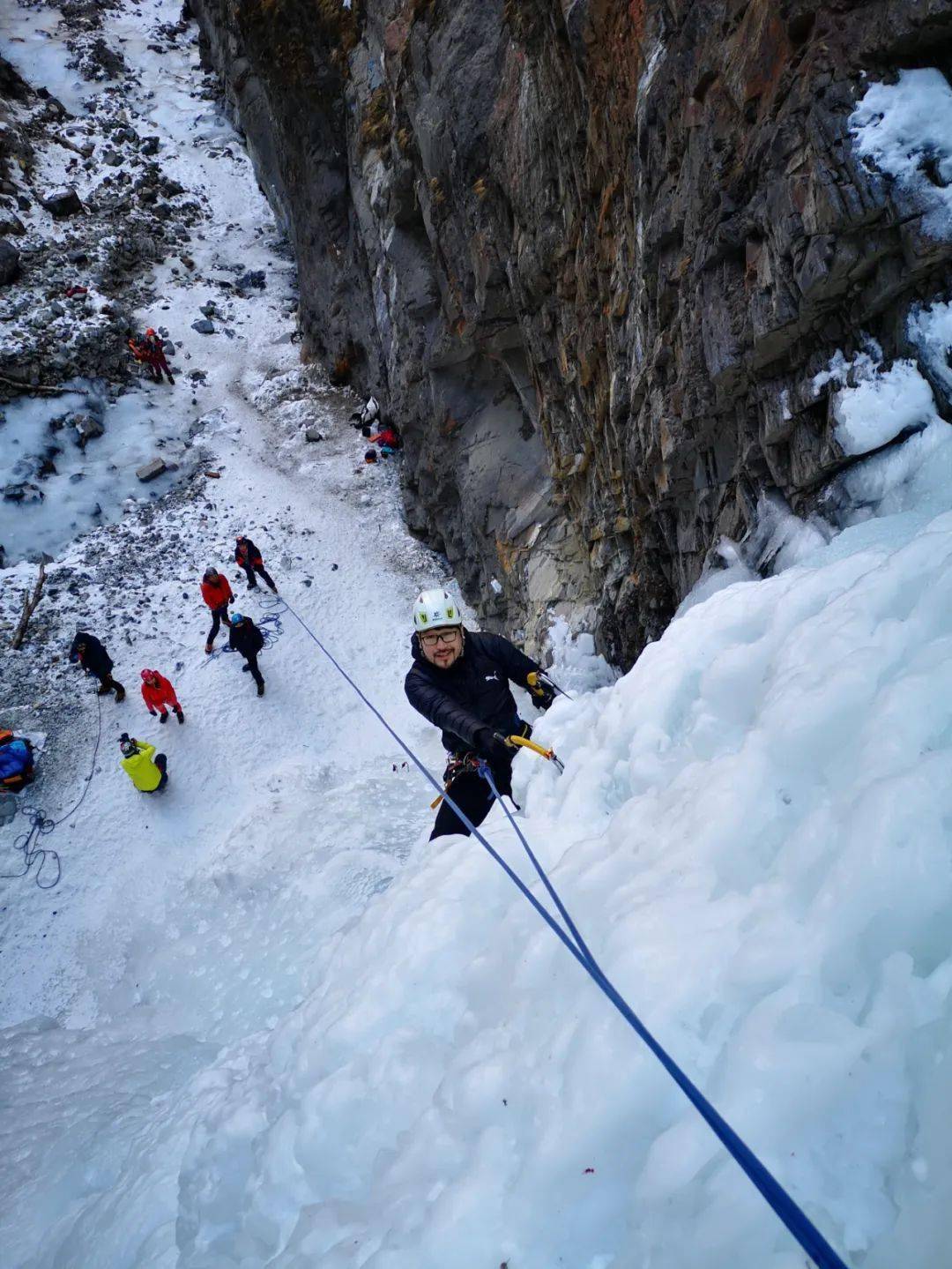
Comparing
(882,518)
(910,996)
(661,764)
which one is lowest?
(661,764)

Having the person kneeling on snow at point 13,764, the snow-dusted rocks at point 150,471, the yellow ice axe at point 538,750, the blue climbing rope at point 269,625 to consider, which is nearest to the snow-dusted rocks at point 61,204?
the snow-dusted rocks at point 150,471

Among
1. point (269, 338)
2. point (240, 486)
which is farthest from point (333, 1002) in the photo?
point (269, 338)

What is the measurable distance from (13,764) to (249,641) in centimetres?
397

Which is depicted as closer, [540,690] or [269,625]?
[540,690]

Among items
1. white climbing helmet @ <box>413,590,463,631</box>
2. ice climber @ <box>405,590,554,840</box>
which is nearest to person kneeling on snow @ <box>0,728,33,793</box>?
ice climber @ <box>405,590,554,840</box>

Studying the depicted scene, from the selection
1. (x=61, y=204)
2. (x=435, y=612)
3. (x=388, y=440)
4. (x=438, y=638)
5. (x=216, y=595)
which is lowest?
(x=216, y=595)

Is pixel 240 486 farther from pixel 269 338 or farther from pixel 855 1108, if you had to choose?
pixel 855 1108

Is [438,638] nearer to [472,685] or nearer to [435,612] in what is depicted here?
[435,612]

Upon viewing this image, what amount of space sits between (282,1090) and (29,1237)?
2225 mm

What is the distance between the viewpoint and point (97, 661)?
35.4ft

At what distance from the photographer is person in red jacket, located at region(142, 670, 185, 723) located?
10.2 meters

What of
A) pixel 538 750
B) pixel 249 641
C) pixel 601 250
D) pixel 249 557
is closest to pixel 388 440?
pixel 249 557

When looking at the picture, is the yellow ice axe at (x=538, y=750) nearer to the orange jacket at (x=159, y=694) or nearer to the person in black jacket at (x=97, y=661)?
the orange jacket at (x=159, y=694)

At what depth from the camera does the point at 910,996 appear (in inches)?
56.8
